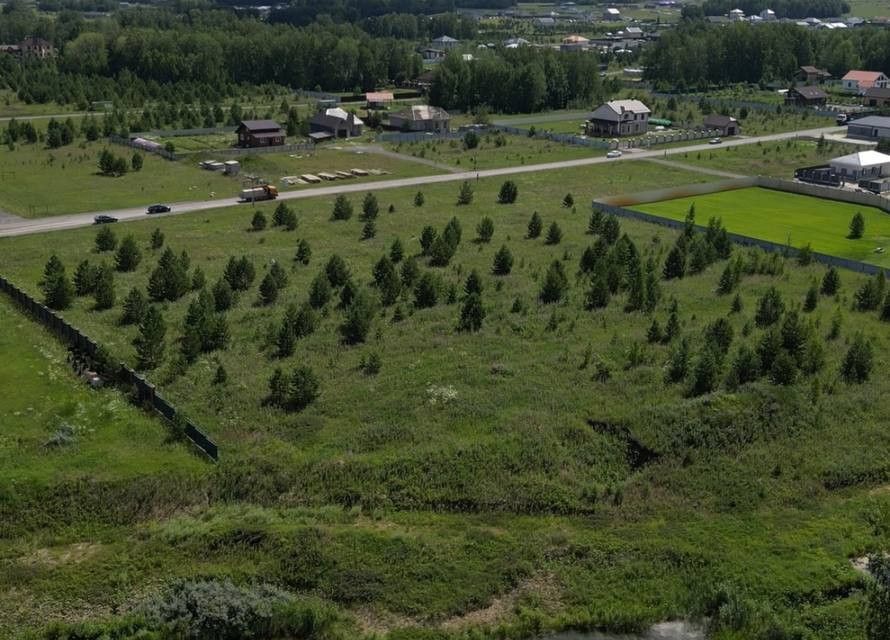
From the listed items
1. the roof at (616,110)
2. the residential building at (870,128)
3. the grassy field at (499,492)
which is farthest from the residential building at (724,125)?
the grassy field at (499,492)

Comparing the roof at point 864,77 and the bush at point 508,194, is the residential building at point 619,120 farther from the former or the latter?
the roof at point 864,77

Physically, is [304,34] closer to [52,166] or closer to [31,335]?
[52,166]

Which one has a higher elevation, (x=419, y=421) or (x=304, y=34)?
(x=304, y=34)

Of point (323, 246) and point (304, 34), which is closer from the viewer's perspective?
point (323, 246)

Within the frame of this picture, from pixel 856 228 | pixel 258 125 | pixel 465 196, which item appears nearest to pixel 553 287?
pixel 465 196

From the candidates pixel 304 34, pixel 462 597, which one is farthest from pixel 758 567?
pixel 304 34

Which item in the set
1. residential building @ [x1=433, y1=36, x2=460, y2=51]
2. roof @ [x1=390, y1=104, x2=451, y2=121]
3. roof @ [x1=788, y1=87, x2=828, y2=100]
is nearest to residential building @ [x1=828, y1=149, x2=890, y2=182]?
roof @ [x1=390, y1=104, x2=451, y2=121]
